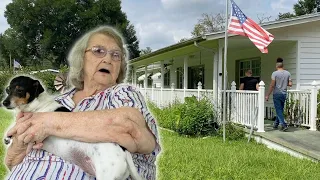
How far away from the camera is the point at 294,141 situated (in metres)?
7.98

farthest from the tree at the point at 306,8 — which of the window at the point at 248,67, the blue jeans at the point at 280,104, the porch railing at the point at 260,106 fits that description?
the blue jeans at the point at 280,104

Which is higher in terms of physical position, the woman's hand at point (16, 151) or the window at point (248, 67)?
the window at point (248, 67)

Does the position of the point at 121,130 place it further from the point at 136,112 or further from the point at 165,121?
the point at 165,121

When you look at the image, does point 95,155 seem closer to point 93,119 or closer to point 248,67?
point 93,119

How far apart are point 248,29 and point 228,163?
324 centimetres

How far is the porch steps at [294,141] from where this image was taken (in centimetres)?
726

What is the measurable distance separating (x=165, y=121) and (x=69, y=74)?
9.33 m

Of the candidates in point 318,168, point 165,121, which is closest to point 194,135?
point 165,121

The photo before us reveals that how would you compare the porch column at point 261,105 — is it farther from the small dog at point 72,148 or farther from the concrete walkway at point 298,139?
the small dog at point 72,148

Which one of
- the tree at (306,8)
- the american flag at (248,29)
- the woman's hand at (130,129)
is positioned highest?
the tree at (306,8)

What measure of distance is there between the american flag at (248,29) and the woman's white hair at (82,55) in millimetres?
6262

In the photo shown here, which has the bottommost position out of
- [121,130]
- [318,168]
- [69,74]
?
[318,168]

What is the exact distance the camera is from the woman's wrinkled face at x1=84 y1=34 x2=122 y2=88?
82.1 inches

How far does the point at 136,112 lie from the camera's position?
6.01 feet
